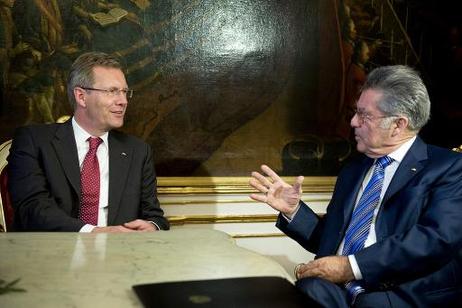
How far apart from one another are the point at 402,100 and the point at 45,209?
1.84m

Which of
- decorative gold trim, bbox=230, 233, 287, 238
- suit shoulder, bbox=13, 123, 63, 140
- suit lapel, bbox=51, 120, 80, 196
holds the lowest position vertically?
decorative gold trim, bbox=230, 233, 287, 238

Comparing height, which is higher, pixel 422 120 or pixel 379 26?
pixel 379 26

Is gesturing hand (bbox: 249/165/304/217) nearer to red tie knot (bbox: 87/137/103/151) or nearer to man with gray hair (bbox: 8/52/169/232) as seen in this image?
man with gray hair (bbox: 8/52/169/232)

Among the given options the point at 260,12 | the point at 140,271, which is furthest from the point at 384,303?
the point at 260,12

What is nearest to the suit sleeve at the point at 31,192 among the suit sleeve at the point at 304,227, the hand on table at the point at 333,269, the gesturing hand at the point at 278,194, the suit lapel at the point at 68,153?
the suit lapel at the point at 68,153

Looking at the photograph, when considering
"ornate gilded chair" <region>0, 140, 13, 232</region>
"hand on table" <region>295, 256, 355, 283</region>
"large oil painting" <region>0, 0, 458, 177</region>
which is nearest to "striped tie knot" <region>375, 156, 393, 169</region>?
"hand on table" <region>295, 256, 355, 283</region>

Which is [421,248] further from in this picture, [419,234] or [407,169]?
[407,169]

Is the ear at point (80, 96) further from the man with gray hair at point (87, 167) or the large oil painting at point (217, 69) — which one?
the large oil painting at point (217, 69)

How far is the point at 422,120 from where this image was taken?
229 cm

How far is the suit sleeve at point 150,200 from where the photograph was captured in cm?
282

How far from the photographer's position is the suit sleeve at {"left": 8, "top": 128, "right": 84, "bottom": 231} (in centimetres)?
237

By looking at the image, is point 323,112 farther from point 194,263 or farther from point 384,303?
point 194,263

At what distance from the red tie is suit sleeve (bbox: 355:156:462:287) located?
147cm

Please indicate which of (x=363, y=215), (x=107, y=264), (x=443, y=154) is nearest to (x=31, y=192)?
(x=107, y=264)
